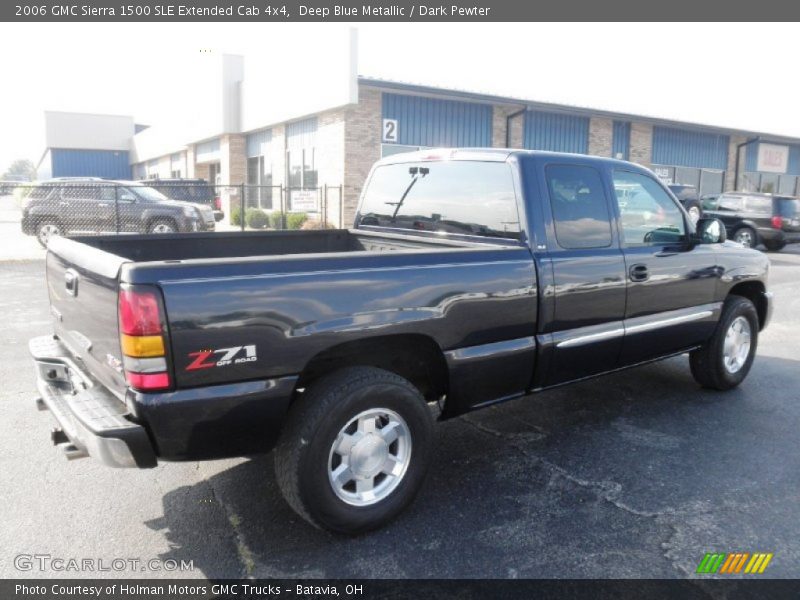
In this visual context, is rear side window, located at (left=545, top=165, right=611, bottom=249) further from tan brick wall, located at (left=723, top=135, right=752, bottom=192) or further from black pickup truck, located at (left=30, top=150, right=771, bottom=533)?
tan brick wall, located at (left=723, top=135, right=752, bottom=192)

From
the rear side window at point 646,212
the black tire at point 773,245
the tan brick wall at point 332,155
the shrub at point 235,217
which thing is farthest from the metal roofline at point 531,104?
the rear side window at point 646,212

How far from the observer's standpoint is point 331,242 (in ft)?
16.7

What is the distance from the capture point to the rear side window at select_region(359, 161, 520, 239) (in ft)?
13.1

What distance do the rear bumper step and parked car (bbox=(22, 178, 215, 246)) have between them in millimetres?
12624

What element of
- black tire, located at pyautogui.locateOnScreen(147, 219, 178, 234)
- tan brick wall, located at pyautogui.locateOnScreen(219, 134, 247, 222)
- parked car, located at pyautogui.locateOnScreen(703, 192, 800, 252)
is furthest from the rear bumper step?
tan brick wall, located at pyautogui.locateOnScreen(219, 134, 247, 222)

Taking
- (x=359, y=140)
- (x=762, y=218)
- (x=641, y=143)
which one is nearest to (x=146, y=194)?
(x=359, y=140)

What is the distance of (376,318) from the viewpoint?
3160 mm

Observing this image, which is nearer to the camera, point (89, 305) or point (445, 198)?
point (89, 305)

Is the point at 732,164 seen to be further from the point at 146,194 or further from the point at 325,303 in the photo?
the point at 325,303

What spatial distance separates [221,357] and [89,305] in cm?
80

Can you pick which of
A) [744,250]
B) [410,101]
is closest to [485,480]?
[744,250]

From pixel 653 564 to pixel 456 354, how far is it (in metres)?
1.34

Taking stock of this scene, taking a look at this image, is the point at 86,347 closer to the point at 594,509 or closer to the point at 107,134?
the point at 594,509

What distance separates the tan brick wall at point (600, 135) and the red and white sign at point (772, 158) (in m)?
9.98
